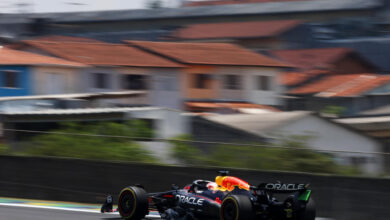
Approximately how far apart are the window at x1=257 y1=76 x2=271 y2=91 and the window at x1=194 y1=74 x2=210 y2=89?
12.0ft

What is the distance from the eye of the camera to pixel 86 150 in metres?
15.1

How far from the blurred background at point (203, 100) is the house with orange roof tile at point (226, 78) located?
3.7 inches

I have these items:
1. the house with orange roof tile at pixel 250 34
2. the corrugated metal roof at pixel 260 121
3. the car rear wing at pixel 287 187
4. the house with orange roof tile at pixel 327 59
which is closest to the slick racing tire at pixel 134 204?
the car rear wing at pixel 287 187

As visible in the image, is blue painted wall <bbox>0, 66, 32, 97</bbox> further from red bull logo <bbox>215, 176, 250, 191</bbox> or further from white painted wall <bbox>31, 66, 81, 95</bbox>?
red bull logo <bbox>215, 176, 250, 191</bbox>

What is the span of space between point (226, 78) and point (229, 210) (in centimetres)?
4174

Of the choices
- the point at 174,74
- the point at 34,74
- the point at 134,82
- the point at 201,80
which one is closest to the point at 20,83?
the point at 34,74

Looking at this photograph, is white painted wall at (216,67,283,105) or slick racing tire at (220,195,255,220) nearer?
slick racing tire at (220,195,255,220)

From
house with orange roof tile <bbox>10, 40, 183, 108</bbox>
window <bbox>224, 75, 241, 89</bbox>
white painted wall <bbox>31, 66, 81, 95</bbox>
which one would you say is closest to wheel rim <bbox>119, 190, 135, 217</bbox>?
white painted wall <bbox>31, 66, 81, 95</bbox>

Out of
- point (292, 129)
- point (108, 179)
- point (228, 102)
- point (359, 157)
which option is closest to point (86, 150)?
point (108, 179)

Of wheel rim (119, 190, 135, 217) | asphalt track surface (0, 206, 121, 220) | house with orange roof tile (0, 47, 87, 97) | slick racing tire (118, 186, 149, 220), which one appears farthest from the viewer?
house with orange roof tile (0, 47, 87, 97)

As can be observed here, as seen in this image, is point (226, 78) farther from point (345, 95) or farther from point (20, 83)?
point (20, 83)

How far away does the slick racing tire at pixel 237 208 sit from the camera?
9422 mm

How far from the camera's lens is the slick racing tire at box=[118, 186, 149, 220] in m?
11.1

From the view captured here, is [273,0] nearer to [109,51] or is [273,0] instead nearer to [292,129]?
[109,51]
